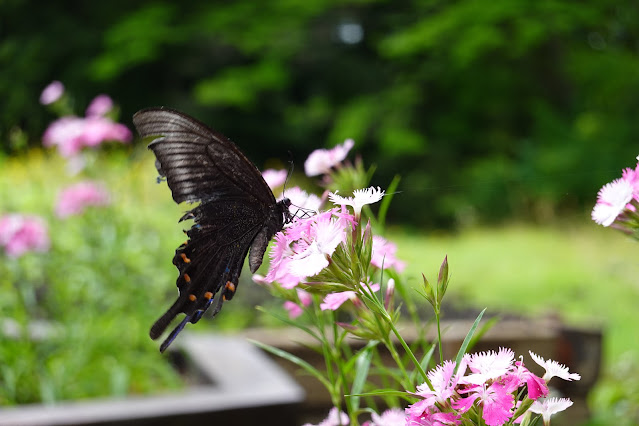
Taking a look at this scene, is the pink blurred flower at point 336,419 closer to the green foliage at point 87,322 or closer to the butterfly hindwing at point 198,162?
the butterfly hindwing at point 198,162

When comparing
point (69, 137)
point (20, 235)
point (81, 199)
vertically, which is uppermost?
point (69, 137)

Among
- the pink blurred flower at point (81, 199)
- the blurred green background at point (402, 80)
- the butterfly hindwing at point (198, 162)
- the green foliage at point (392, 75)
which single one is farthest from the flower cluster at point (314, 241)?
the green foliage at point (392, 75)

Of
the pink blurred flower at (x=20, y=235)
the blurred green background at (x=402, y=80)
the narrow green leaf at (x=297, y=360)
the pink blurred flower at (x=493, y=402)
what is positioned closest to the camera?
the pink blurred flower at (x=493, y=402)

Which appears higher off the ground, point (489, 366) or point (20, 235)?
point (20, 235)

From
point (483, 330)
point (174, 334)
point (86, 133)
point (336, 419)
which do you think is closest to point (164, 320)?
point (174, 334)

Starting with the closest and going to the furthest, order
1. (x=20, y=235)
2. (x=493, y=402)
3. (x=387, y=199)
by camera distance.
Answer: (x=493, y=402) < (x=387, y=199) < (x=20, y=235)

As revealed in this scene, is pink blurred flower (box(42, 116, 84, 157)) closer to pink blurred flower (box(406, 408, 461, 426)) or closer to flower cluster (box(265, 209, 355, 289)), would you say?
flower cluster (box(265, 209, 355, 289))

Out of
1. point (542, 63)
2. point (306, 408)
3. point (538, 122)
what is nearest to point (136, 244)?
point (306, 408)

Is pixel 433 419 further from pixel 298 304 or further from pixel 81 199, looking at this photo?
pixel 81 199

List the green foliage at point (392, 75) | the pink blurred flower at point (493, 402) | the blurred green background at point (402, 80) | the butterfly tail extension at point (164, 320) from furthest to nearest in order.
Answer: the green foliage at point (392, 75)
the blurred green background at point (402, 80)
the butterfly tail extension at point (164, 320)
the pink blurred flower at point (493, 402)
